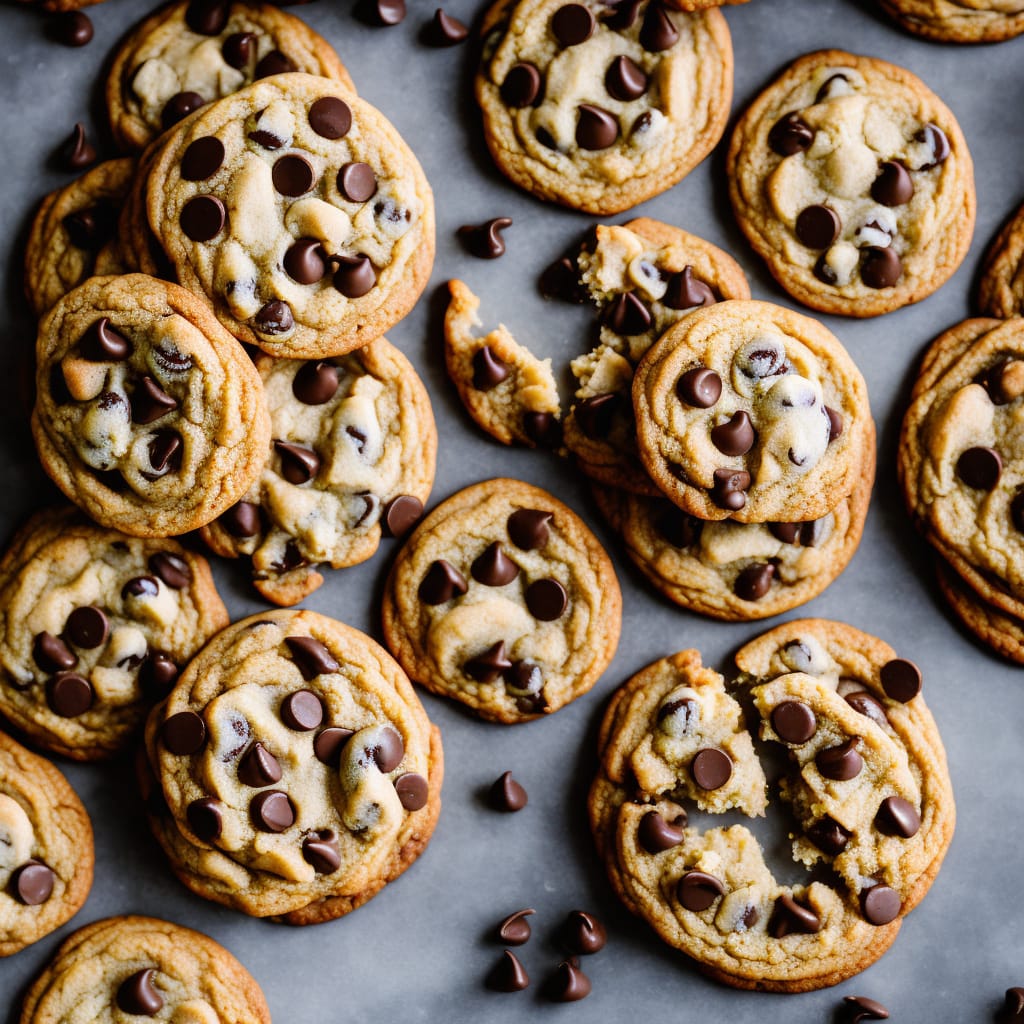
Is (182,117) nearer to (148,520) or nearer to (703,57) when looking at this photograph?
(148,520)

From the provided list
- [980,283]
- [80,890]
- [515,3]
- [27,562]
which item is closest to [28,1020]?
[80,890]

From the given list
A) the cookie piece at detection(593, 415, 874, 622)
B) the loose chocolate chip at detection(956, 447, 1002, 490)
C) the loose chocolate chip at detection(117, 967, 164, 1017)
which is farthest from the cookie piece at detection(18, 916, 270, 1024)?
the loose chocolate chip at detection(956, 447, 1002, 490)

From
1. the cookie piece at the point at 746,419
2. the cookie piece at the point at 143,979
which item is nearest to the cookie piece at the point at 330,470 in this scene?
the cookie piece at the point at 746,419

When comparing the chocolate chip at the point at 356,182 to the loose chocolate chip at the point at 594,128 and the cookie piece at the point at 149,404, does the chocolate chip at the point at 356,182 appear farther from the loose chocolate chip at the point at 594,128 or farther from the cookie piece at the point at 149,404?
the loose chocolate chip at the point at 594,128

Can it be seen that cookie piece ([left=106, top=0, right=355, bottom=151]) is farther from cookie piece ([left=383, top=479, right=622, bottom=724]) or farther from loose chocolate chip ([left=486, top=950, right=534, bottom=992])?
loose chocolate chip ([left=486, top=950, right=534, bottom=992])

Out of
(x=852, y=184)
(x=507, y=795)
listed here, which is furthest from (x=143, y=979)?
(x=852, y=184)

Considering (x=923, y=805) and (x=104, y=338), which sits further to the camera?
(x=923, y=805)
